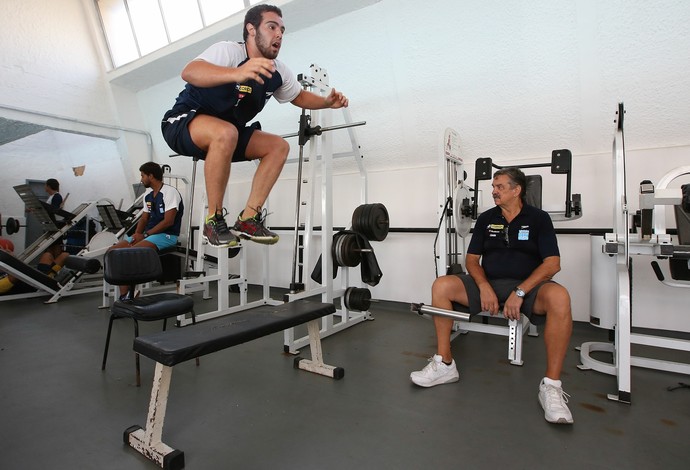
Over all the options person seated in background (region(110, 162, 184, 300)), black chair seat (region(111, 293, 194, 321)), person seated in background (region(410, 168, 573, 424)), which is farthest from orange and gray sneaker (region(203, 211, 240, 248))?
person seated in background (region(110, 162, 184, 300))

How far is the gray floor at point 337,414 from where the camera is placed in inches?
56.4

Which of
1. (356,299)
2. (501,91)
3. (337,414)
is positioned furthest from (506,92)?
(337,414)

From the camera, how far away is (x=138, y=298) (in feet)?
8.31

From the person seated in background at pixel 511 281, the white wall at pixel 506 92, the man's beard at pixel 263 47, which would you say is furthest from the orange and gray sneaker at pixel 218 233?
the white wall at pixel 506 92

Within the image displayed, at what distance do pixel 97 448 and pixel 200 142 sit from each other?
1332 millimetres

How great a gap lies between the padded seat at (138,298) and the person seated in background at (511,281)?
1563 mm

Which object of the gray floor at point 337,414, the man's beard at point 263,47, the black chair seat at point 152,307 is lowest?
the gray floor at point 337,414

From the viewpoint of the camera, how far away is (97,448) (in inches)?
59.4

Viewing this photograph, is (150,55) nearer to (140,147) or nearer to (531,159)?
(140,147)

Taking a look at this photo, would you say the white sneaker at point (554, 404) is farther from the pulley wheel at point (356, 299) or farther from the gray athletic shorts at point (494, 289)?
the pulley wheel at point (356, 299)

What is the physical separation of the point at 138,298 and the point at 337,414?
1626 mm

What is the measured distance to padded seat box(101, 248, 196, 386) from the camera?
224 centimetres

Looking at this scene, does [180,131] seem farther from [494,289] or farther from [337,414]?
[494,289]

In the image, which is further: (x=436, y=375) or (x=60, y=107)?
(x=60, y=107)
